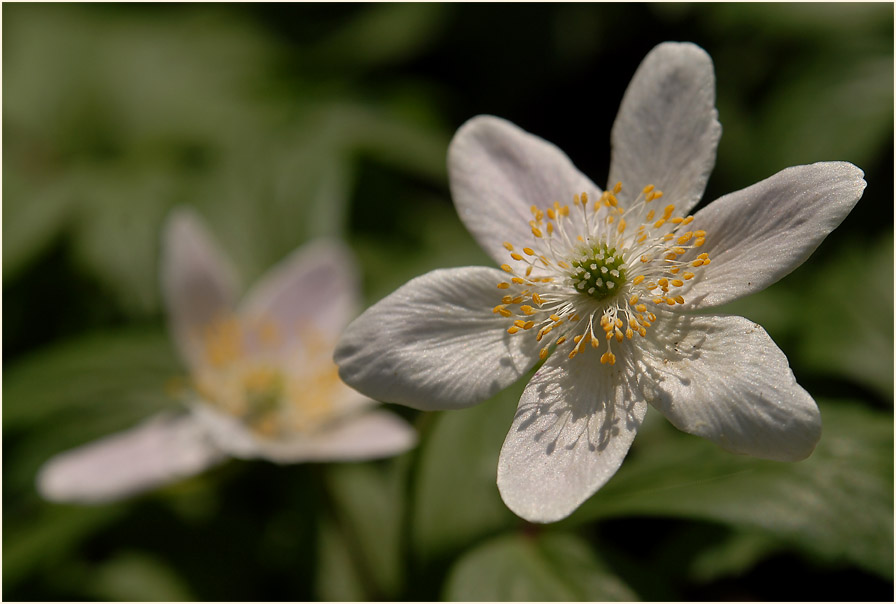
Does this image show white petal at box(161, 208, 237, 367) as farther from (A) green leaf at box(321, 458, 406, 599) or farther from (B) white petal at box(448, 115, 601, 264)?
(B) white petal at box(448, 115, 601, 264)

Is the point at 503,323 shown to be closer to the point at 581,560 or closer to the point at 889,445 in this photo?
the point at 581,560

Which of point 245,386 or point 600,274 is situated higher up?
point 600,274

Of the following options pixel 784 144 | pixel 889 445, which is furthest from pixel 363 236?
pixel 889 445

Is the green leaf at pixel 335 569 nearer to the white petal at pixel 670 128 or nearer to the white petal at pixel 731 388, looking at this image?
the white petal at pixel 731 388

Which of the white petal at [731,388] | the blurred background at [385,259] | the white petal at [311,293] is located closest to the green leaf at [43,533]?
the blurred background at [385,259]

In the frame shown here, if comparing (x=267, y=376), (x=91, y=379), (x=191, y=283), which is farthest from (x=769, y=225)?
(x=91, y=379)

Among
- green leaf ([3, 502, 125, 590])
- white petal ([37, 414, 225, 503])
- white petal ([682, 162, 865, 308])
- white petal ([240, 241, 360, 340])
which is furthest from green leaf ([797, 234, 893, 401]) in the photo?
green leaf ([3, 502, 125, 590])

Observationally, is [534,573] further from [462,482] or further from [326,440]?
[326,440]
